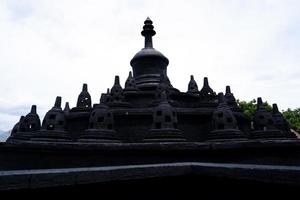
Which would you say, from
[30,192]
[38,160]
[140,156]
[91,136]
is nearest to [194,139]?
[140,156]

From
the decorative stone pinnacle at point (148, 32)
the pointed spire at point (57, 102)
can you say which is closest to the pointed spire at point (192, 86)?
the decorative stone pinnacle at point (148, 32)

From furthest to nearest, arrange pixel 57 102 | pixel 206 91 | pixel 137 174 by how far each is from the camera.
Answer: pixel 206 91, pixel 57 102, pixel 137 174

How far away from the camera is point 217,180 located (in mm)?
3627

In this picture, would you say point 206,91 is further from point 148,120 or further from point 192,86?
point 148,120

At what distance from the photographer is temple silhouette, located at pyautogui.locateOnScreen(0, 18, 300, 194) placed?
3.15m

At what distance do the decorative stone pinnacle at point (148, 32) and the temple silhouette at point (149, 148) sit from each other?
0.06 m

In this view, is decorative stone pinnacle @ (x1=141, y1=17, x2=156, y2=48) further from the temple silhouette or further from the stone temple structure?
the stone temple structure

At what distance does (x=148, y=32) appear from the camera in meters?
16.5

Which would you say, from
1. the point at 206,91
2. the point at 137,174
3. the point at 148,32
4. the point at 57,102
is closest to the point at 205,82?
the point at 206,91

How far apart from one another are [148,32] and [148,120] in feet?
23.8

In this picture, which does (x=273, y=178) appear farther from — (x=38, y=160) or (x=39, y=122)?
(x=39, y=122)

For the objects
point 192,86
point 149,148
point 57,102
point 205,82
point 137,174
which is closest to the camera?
point 137,174

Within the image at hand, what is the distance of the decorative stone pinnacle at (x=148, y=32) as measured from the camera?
1644cm

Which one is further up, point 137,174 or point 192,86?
point 192,86
